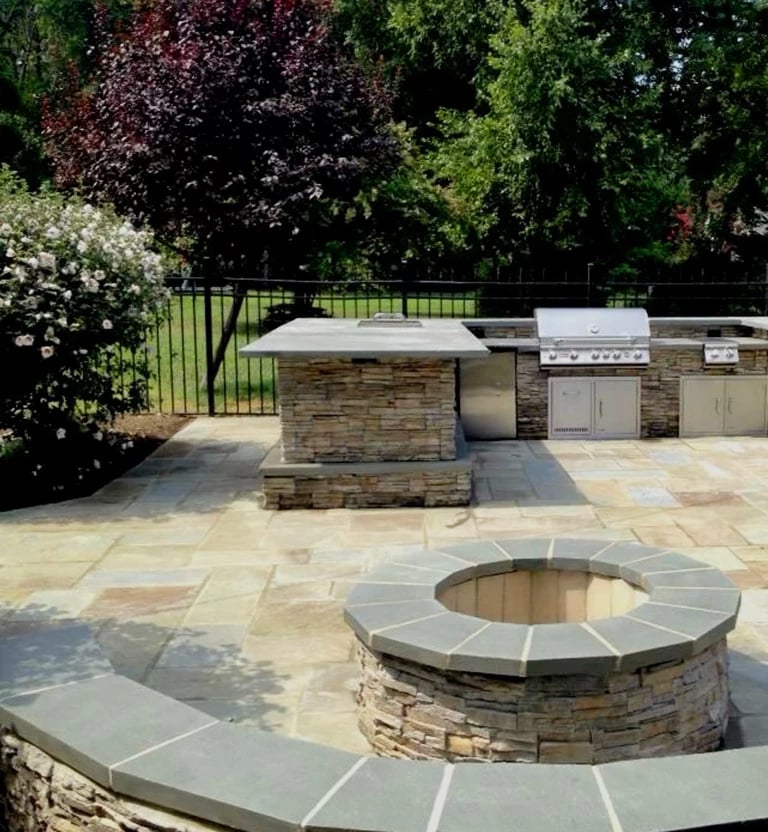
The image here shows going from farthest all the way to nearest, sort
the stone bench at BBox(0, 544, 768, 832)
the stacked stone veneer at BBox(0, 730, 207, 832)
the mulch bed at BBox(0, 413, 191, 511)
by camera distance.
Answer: the mulch bed at BBox(0, 413, 191, 511)
the stacked stone veneer at BBox(0, 730, 207, 832)
the stone bench at BBox(0, 544, 768, 832)

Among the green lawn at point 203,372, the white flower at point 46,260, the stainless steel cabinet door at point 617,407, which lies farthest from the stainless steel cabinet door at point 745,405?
the white flower at point 46,260

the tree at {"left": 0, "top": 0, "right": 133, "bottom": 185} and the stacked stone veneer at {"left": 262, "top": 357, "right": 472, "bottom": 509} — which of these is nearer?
the stacked stone veneer at {"left": 262, "top": 357, "right": 472, "bottom": 509}

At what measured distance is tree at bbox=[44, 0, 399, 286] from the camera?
10703 mm

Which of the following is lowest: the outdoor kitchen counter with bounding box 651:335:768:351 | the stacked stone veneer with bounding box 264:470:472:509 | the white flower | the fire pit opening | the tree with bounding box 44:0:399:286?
the stacked stone veneer with bounding box 264:470:472:509

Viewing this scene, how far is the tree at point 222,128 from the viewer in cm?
1070

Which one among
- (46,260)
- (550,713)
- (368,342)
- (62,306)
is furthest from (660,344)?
(550,713)

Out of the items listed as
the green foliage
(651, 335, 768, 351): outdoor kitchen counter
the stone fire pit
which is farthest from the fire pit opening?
(651, 335, 768, 351): outdoor kitchen counter

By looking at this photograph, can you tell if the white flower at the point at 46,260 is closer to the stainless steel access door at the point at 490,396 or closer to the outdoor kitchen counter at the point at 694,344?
the stainless steel access door at the point at 490,396

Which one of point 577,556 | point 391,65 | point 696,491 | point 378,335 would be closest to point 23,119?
point 391,65

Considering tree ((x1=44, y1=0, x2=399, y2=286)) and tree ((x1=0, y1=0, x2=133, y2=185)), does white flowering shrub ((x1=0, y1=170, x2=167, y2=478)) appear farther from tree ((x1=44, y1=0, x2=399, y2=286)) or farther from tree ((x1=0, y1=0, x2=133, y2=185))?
tree ((x1=0, y1=0, x2=133, y2=185))

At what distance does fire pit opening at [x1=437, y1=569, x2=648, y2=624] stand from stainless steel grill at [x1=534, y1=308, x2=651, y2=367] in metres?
5.28

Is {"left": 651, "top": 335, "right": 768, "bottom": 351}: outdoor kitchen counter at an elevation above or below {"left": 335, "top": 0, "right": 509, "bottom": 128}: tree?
below

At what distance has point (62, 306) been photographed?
6742 millimetres

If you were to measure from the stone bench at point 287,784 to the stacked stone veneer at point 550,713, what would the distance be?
48 centimetres
